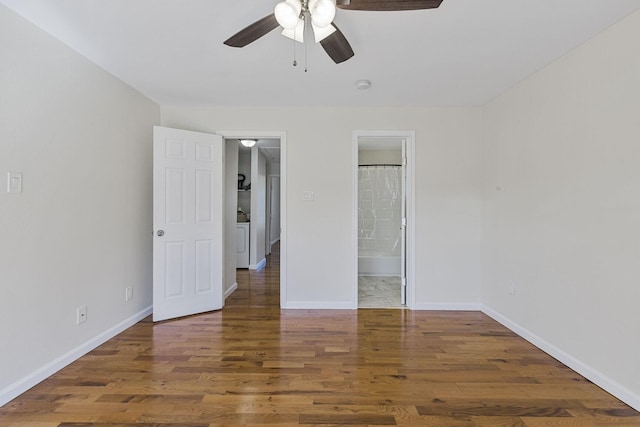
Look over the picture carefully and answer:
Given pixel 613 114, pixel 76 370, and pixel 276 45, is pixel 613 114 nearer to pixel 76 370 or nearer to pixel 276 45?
pixel 276 45

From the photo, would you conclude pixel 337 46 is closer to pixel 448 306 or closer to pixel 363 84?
pixel 363 84

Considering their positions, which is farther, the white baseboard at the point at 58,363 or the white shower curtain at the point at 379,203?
the white shower curtain at the point at 379,203

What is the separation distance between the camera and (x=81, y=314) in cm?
240

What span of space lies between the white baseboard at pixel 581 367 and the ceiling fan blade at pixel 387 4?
2.41 meters

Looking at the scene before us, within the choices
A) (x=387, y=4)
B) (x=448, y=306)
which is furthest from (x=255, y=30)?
(x=448, y=306)

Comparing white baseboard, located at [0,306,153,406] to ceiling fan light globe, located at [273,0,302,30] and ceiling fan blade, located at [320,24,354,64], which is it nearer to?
ceiling fan light globe, located at [273,0,302,30]

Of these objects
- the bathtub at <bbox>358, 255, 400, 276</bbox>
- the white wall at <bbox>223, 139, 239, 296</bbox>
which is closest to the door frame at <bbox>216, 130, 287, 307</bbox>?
the white wall at <bbox>223, 139, 239, 296</bbox>

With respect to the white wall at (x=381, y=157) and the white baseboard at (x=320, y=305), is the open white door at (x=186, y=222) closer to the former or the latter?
the white baseboard at (x=320, y=305)

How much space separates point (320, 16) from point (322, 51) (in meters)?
0.80

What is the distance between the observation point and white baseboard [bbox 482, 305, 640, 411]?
1854 millimetres

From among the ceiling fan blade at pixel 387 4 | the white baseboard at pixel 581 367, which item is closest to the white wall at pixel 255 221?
the white baseboard at pixel 581 367

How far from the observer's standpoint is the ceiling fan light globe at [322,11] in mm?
1521

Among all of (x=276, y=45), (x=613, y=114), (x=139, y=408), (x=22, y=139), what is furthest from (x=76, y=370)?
(x=613, y=114)

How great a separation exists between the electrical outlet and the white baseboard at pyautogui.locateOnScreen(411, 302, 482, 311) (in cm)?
306
